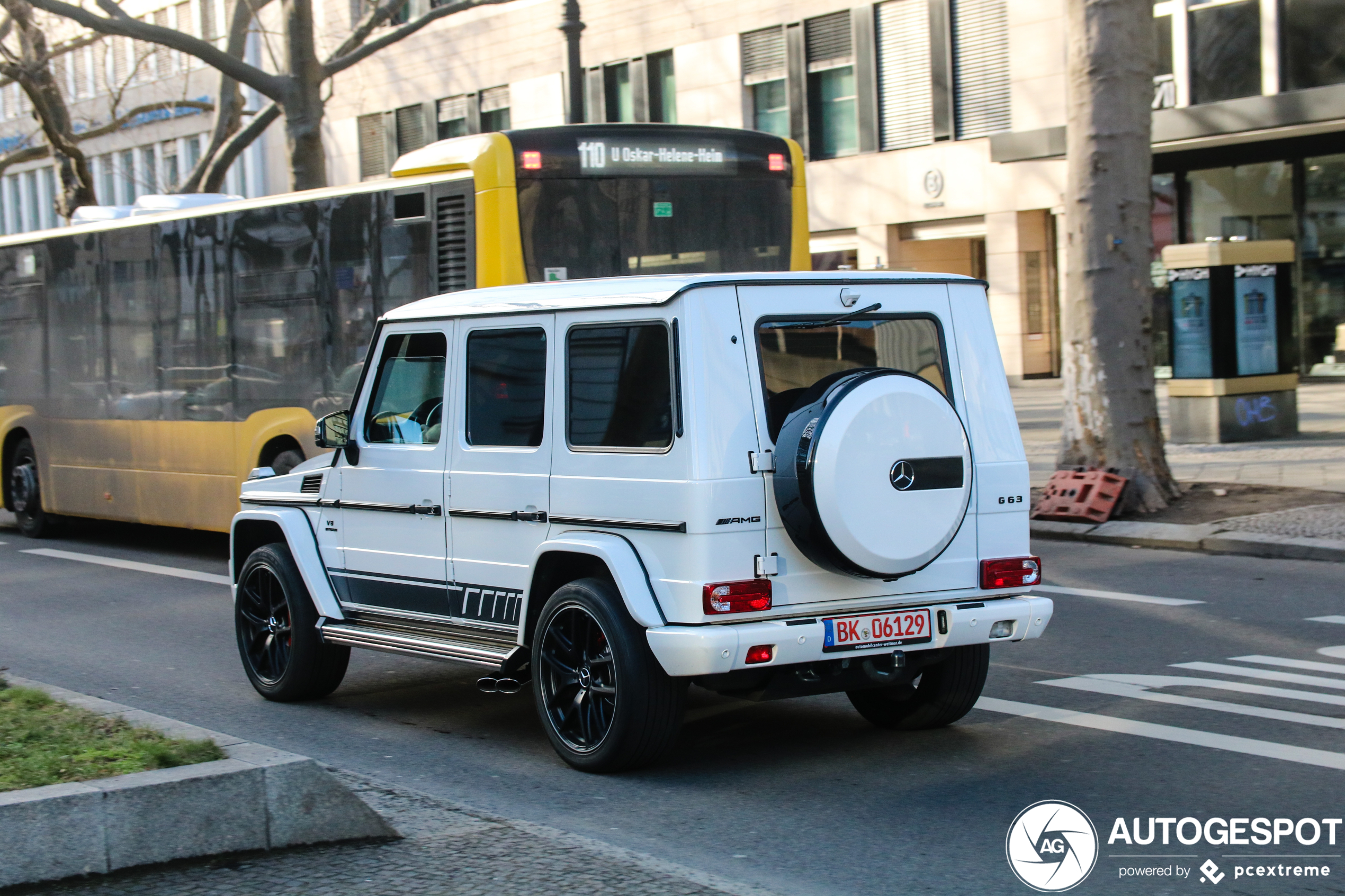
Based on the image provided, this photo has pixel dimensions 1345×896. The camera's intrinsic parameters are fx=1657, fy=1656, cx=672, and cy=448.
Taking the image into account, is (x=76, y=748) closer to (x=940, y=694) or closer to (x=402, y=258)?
(x=940, y=694)

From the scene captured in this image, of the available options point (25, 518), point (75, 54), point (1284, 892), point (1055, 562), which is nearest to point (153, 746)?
point (1284, 892)

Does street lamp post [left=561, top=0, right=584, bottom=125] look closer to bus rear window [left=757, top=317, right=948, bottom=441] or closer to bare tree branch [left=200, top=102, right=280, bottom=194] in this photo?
bare tree branch [left=200, top=102, right=280, bottom=194]

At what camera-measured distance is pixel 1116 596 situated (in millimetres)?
10133

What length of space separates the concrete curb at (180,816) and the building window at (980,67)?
2351 cm

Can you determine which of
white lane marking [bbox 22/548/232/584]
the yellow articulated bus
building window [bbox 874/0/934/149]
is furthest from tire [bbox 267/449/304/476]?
building window [bbox 874/0/934/149]

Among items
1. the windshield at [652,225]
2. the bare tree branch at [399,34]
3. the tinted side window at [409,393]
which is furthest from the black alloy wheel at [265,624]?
Answer: the bare tree branch at [399,34]

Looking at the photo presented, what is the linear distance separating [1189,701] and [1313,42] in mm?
18817

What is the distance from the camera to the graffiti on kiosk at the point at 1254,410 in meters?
17.5

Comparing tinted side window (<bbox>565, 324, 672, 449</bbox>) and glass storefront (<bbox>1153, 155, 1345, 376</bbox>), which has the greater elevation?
glass storefront (<bbox>1153, 155, 1345, 376</bbox>)

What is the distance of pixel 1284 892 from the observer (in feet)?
15.0

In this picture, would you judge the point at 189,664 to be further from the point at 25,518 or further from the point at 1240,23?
the point at 1240,23

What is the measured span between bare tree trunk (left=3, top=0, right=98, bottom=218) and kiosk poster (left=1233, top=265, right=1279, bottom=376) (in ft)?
56.8

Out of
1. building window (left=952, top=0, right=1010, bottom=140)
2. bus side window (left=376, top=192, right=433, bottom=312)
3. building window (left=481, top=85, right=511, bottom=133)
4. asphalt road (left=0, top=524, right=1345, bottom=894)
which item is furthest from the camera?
building window (left=481, top=85, right=511, bottom=133)

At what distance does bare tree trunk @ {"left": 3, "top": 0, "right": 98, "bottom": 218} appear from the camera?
24.9 meters
